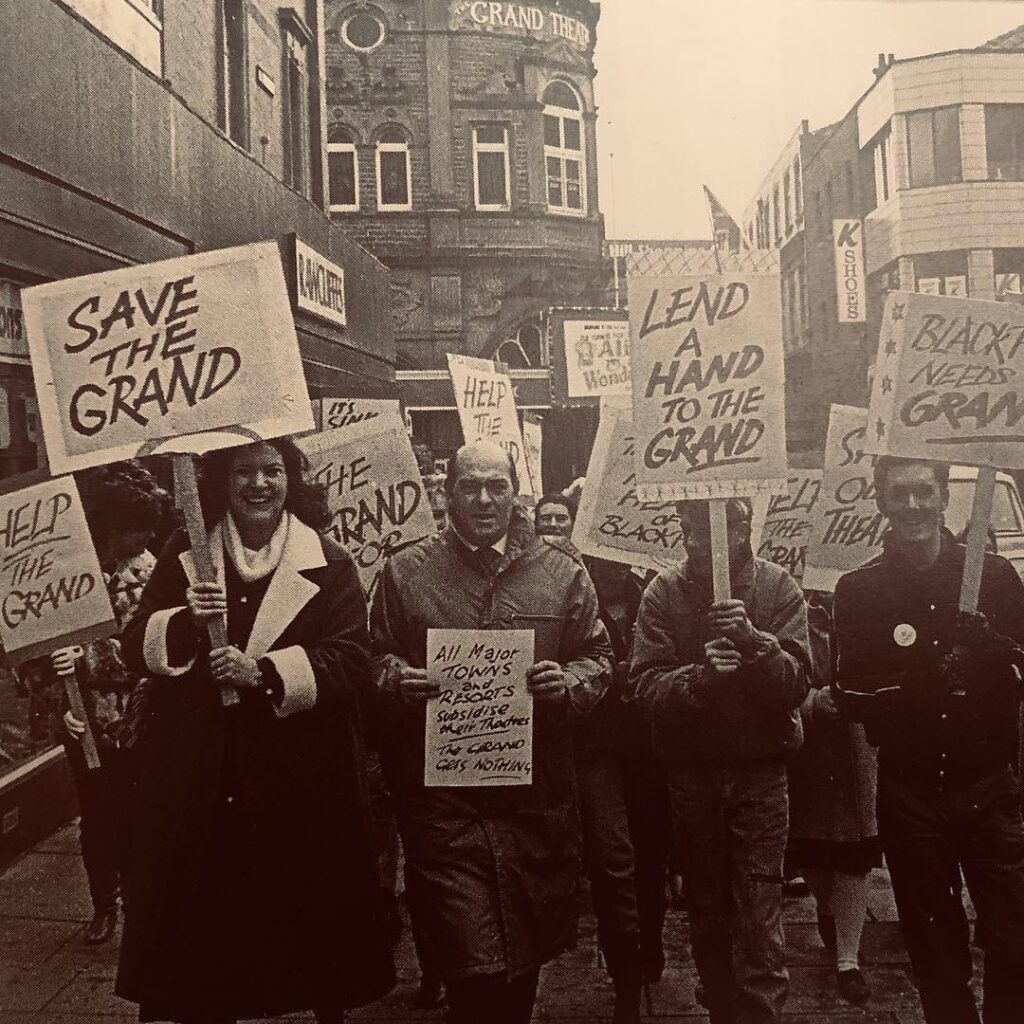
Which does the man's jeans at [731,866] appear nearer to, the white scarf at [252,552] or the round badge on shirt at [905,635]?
the round badge on shirt at [905,635]

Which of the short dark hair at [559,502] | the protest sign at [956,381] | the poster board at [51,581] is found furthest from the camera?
the short dark hair at [559,502]

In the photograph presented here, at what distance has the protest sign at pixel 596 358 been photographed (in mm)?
13625

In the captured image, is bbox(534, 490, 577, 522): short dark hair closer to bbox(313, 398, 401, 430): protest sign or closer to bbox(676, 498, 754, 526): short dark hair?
bbox(313, 398, 401, 430): protest sign

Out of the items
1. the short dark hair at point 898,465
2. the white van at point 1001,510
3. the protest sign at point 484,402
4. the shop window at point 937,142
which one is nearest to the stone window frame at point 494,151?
the shop window at point 937,142

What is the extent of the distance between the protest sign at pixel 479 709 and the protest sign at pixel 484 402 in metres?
3.95

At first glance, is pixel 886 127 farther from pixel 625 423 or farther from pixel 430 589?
pixel 430 589

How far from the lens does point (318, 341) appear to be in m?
13.3

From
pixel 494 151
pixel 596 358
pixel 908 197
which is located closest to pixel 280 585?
pixel 596 358

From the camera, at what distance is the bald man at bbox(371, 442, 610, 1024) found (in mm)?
3887

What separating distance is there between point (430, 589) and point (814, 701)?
5.84 ft

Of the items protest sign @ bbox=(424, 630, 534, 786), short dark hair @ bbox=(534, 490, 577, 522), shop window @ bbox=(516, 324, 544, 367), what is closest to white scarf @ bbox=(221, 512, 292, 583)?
protest sign @ bbox=(424, 630, 534, 786)

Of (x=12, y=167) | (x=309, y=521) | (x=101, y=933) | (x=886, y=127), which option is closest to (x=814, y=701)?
(x=309, y=521)

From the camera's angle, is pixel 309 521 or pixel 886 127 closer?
pixel 309 521

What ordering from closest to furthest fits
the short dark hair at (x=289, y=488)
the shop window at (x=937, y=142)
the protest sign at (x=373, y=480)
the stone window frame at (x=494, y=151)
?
the short dark hair at (x=289, y=488) → the protest sign at (x=373, y=480) → the shop window at (x=937, y=142) → the stone window frame at (x=494, y=151)
